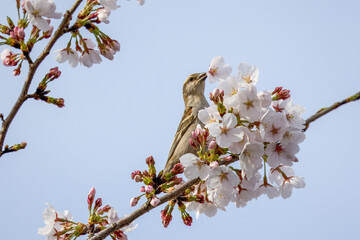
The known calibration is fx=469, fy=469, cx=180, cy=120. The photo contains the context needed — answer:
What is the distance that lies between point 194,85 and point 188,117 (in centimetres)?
143

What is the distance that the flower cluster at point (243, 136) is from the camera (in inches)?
134

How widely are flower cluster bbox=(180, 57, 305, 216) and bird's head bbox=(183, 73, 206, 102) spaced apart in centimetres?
506

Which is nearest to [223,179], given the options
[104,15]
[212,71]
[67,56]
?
[212,71]

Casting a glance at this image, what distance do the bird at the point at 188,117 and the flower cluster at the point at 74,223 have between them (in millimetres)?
2981

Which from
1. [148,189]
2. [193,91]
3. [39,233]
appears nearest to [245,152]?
[148,189]

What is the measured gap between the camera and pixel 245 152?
346 cm

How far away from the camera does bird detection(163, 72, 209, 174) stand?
23.7 feet

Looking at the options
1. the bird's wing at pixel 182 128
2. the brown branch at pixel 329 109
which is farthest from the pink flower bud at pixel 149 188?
the bird's wing at pixel 182 128

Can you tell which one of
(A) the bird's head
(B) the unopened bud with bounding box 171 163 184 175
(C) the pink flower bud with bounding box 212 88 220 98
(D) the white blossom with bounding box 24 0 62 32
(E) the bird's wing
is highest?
(A) the bird's head

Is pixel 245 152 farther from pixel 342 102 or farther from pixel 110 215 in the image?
pixel 110 215

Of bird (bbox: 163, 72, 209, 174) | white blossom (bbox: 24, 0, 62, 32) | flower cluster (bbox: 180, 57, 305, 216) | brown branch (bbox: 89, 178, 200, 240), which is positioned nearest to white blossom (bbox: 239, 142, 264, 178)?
flower cluster (bbox: 180, 57, 305, 216)

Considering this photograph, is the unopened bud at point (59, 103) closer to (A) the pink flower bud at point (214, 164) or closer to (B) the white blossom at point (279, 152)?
(A) the pink flower bud at point (214, 164)

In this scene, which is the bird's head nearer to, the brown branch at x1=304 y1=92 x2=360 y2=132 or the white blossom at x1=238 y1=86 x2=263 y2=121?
the white blossom at x1=238 y1=86 x2=263 y2=121

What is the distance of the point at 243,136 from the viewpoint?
3.47 metres
